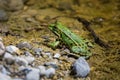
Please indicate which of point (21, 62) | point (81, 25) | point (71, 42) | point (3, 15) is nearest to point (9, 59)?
point (21, 62)

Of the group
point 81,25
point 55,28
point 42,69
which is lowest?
point 81,25

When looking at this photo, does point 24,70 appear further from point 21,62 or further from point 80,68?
point 80,68

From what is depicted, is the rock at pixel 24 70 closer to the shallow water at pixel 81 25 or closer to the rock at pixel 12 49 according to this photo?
the rock at pixel 12 49

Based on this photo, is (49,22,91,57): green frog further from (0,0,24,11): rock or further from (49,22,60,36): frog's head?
(0,0,24,11): rock

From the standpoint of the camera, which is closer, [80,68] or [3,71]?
[3,71]

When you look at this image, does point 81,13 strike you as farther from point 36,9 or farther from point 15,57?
point 15,57

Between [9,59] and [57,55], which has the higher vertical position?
[9,59]

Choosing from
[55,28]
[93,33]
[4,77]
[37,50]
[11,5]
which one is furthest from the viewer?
[11,5]

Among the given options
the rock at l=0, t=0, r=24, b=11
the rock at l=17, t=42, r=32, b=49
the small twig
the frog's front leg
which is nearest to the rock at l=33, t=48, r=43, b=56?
the rock at l=17, t=42, r=32, b=49
